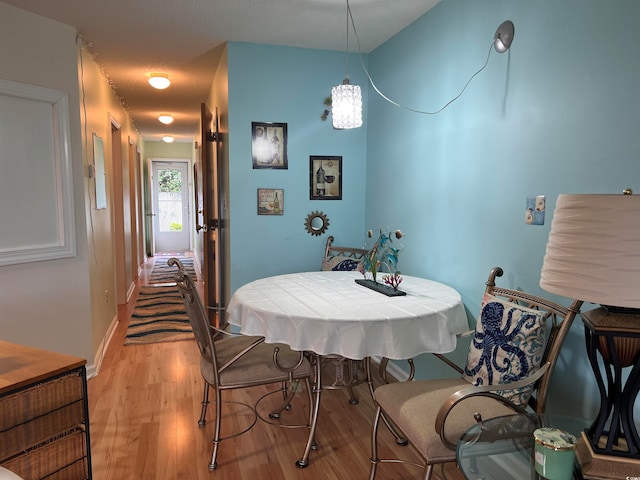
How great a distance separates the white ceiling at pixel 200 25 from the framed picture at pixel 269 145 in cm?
61

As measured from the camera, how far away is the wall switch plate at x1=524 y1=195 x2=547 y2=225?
1.88 meters

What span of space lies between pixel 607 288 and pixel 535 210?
95 cm

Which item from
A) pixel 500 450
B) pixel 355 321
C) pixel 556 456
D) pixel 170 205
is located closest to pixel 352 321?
pixel 355 321

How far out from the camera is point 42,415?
4.61 feet

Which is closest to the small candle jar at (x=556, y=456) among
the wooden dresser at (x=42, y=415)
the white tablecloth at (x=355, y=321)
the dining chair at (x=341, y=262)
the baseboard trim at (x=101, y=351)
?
the white tablecloth at (x=355, y=321)

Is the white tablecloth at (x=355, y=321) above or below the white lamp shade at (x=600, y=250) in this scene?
below

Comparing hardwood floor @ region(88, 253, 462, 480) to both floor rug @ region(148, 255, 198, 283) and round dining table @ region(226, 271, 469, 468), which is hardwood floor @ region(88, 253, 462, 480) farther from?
floor rug @ region(148, 255, 198, 283)

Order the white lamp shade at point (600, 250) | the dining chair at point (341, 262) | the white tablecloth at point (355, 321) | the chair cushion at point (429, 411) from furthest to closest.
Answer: the dining chair at point (341, 262) → the white tablecloth at point (355, 321) → the chair cushion at point (429, 411) → the white lamp shade at point (600, 250)

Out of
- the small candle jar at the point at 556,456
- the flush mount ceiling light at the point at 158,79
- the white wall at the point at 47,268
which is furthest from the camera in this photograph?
the flush mount ceiling light at the point at 158,79

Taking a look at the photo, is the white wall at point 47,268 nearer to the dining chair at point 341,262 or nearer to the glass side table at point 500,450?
the dining chair at point 341,262

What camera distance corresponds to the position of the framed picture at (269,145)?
11.1 ft

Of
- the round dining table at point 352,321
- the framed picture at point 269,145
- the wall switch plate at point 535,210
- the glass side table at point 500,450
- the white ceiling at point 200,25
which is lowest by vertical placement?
the glass side table at point 500,450

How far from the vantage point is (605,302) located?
1.03m

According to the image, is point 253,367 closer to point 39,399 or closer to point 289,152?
point 39,399
